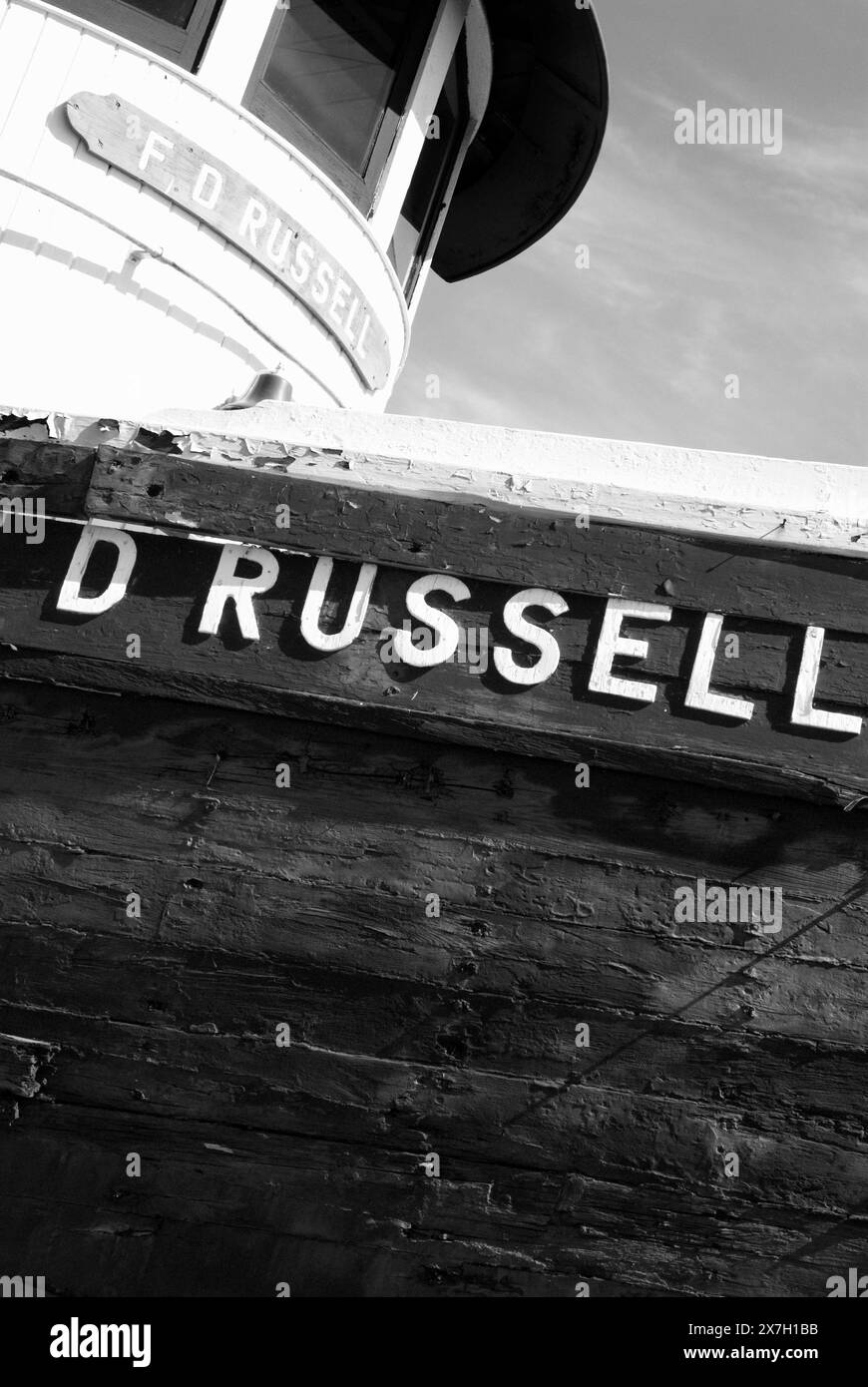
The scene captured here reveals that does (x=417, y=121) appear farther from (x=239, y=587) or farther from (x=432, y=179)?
(x=239, y=587)

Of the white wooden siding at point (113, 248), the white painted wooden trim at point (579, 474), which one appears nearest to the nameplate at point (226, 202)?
the white wooden siding at point (113, 248)

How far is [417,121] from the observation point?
5.99m

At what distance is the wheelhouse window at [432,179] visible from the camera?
21.5 ft

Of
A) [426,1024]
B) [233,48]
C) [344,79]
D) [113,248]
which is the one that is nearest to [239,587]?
[426,1024]

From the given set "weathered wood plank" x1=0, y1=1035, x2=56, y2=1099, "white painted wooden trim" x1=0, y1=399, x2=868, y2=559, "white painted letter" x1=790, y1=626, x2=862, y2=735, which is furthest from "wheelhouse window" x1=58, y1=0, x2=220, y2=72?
"weathered wood plank" x1=0, y1=1035, x2=56, y2=1099

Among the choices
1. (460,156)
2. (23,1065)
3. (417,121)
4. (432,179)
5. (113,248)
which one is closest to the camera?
(23,1065)

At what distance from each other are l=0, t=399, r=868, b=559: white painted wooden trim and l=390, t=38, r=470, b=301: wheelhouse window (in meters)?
3.53

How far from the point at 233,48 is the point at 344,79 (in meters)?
0.65

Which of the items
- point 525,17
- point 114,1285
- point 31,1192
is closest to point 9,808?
point 31,1192

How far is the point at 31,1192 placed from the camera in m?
2.88

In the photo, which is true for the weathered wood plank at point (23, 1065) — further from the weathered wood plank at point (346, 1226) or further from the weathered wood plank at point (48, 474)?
the weathered wood plank at point (48, 474)

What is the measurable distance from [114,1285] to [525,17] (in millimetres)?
6599

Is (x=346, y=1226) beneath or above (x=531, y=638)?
beneath

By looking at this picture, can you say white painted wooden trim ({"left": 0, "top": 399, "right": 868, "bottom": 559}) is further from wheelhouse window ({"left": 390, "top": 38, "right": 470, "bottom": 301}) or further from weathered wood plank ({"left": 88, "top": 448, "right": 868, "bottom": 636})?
wheelhouse window ({"left": 390, "top": 38, "right": 470, "bottom": 301})
